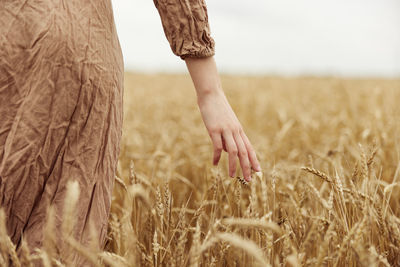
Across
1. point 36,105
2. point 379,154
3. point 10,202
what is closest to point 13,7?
point 36,105

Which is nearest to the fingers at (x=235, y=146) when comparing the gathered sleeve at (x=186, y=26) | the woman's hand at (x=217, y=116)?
the woman's hand at (x=217, y=116)

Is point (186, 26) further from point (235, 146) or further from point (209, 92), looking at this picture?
point (235, 146)

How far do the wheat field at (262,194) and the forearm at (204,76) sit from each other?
224 millimetres

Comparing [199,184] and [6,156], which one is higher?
[6,156]

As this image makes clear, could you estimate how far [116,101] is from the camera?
97 centimetres

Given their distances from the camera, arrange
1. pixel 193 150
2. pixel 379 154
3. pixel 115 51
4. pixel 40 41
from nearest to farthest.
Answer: pixel 40 41, pixel 115 51, pixel 379 154, pixel 193 150

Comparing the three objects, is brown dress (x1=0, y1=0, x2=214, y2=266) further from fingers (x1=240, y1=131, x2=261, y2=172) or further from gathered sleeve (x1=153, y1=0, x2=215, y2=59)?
fingers (x1=240, y1=131, x2=261, y2=172)

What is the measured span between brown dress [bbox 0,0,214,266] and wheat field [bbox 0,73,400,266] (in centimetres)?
9

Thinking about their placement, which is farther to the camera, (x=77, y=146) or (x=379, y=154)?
(x=379, y=154)

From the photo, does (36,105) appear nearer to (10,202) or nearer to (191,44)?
(10,202)

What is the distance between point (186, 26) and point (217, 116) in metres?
0.21

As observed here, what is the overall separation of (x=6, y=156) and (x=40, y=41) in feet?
0.72

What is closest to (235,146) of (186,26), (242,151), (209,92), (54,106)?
(242,151)

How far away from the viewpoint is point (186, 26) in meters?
1.03
